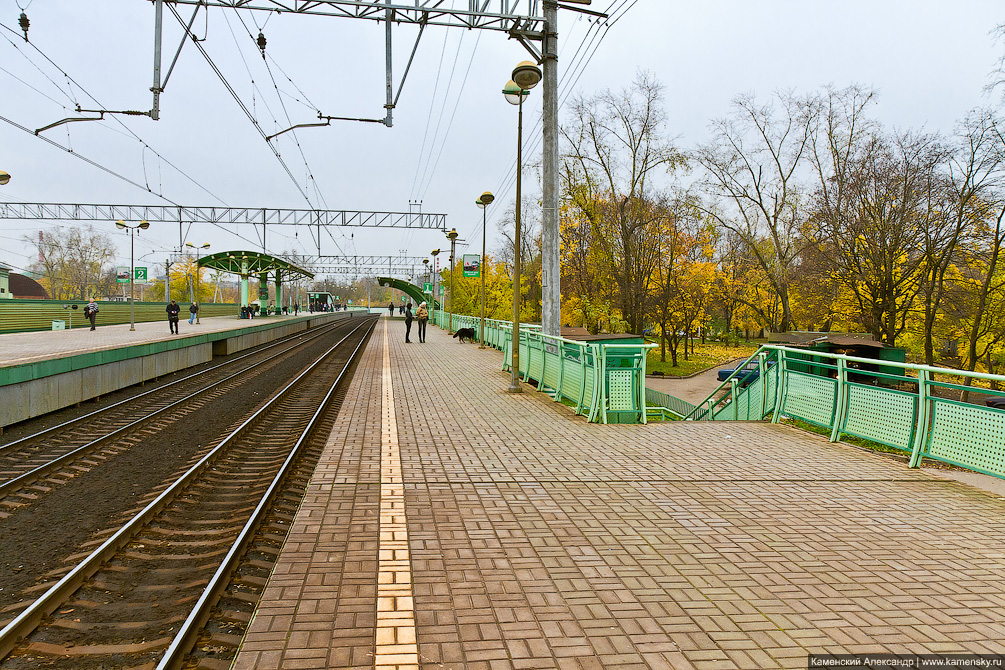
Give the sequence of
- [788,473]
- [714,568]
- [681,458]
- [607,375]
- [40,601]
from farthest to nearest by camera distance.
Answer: [607,375], [681,458], [788,473], [714,568], [40,601]

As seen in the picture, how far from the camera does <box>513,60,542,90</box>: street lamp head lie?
10719 mm

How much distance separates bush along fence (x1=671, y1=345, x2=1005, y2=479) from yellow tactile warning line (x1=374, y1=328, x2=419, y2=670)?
479cm

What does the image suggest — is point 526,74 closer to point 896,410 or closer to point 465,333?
point 896,410

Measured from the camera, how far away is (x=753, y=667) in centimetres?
265

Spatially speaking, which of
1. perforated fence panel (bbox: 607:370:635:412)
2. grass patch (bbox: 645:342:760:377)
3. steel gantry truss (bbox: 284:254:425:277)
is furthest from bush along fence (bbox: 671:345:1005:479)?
steel gantry truss (bbox: 284:254:425:277)

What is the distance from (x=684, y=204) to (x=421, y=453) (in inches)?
1107

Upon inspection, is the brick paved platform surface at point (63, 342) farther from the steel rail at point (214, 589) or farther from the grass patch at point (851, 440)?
the grass patch at point (851, 440)

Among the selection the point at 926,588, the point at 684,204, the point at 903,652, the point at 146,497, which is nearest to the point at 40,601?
the point at 146,497

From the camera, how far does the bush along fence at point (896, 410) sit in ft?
18.5

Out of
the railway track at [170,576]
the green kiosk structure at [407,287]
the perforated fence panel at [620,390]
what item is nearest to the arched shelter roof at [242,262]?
the green kiosk structure at [407,287]

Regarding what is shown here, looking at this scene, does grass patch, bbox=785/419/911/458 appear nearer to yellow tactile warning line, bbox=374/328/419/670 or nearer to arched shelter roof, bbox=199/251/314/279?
yellow tactile warning line, bbox=374/328/419/670

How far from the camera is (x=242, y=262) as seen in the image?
140ft

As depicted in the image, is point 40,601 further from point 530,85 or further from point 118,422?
point 530,85

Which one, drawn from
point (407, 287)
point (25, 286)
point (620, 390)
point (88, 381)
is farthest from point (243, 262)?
point (25, 286)
